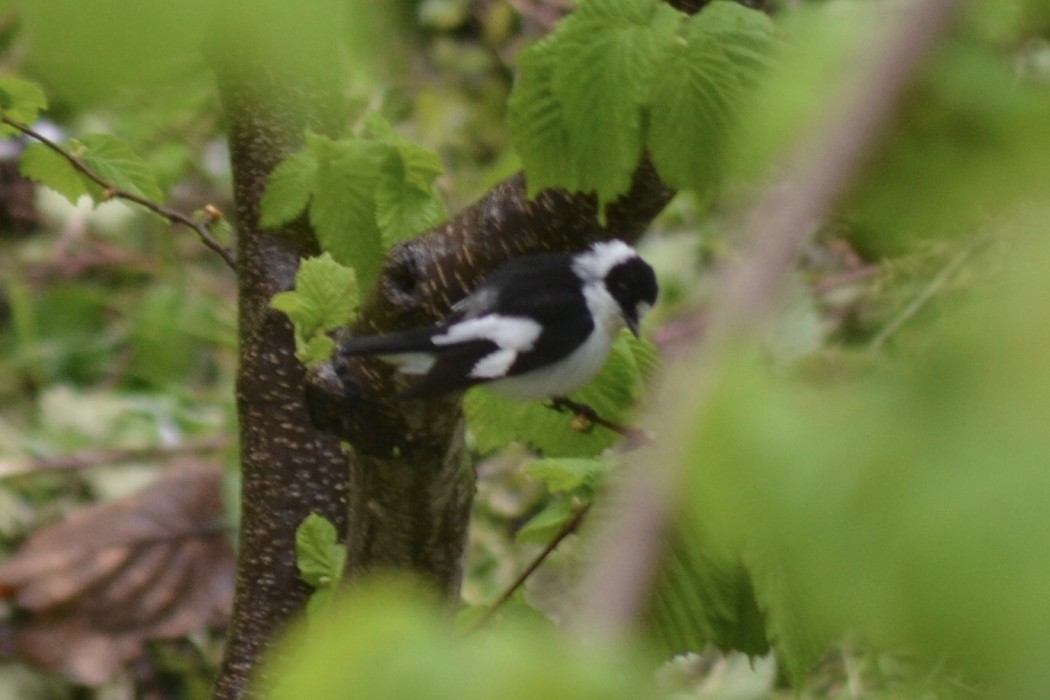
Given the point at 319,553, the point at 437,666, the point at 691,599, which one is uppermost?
the point at 437,666

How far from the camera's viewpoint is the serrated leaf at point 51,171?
1210 millimetres

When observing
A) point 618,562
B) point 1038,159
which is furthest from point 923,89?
point 618,562

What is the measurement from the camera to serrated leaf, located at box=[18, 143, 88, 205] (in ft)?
3.97

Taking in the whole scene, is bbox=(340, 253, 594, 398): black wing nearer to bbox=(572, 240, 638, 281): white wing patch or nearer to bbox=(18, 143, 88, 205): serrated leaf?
bbox=(572, 240, 638, 281): white wing patch

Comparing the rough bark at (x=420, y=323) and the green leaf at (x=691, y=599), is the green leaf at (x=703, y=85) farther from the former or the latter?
the green leaf at (x=691, y=599)

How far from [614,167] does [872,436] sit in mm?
622

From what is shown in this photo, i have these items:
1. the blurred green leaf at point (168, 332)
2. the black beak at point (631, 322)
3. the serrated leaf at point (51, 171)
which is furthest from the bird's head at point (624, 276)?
the blurred green leaf at point (168, 332)

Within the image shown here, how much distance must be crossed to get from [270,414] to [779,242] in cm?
100

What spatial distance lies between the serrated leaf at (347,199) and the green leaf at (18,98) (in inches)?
9.3

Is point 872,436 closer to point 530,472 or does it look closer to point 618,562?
point 618,562

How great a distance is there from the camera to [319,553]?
1109mm

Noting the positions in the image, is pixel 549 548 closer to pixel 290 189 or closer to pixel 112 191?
pixel 290 189

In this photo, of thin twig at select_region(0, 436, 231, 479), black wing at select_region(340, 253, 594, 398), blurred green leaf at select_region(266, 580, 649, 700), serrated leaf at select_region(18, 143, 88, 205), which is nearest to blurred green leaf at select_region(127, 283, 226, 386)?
thin twig at select_region(0, 436, 231, 479)

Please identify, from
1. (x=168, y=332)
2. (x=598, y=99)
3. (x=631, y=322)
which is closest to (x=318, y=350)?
(x=598, y=99)
